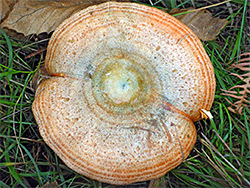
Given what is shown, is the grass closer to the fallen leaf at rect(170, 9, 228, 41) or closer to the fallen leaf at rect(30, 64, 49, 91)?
the fallen leaf at rect(30, 64, 49, 91)

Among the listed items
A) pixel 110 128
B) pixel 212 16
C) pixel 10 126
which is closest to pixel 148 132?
pixel 110 128

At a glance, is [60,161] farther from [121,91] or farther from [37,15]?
[37,15]

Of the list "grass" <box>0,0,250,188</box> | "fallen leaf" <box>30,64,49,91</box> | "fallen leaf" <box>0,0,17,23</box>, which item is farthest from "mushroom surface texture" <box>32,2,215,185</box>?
"fallen leaf" <box>0,0,17,23</box>

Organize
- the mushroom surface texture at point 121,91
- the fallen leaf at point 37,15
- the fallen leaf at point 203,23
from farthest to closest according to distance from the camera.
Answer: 1. the fallen leaf at point 203,23
2. the fallen leaf at point 37,15
3. the mushroom surface texture at point 121,91

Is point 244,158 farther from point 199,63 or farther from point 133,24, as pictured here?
point 133,24

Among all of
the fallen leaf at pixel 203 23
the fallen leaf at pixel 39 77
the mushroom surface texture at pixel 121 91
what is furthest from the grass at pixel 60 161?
the mushroom surface texture at pixel 121 91

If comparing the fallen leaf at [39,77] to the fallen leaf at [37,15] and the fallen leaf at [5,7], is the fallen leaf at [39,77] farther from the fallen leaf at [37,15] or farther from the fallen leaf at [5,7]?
the fallen leaf at [5,7]
